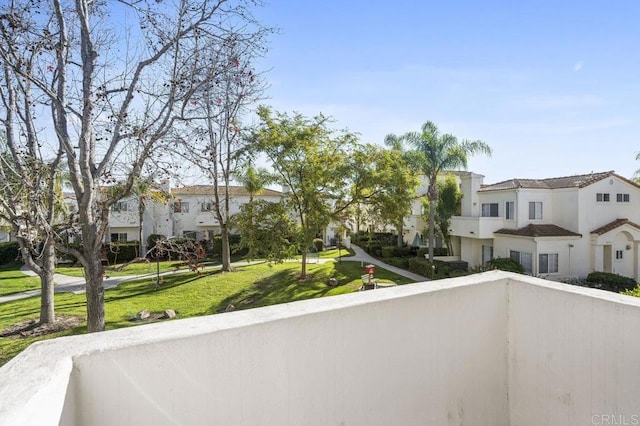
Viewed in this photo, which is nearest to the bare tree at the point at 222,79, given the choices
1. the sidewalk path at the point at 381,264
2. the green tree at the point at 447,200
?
the sidewalk path at the point at 381,264

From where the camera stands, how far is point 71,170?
8258 millimetres

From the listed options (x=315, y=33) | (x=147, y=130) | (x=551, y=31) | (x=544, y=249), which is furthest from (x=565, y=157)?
(x=147, y=130)

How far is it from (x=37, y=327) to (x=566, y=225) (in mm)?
28139

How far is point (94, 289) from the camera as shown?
9531 millimetres

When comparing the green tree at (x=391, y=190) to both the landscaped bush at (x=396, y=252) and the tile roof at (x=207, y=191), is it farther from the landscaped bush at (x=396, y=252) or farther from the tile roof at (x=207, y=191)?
the tile roof at (x=207, y=191)

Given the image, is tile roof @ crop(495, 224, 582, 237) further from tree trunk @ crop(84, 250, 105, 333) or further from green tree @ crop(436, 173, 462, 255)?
tree trunk @ crop(84, 250, 105, 333)

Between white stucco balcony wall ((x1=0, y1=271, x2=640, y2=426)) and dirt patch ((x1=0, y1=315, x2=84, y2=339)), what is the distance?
13.4 m

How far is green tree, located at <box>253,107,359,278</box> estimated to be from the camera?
2188 centimetres

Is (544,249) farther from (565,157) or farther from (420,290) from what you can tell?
(420,290)

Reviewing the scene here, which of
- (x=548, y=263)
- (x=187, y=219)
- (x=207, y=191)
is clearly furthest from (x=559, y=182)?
(x=187, y=219)

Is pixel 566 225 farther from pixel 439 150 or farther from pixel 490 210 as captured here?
pixel 439 150

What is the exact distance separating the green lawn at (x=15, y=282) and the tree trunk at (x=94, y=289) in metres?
14.8

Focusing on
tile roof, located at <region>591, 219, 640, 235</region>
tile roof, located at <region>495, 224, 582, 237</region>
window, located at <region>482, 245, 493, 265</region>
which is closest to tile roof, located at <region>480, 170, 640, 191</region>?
tile roof, located at <region>495, 224, 582, 237</region>

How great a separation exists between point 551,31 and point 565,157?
20321 mm
